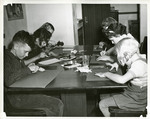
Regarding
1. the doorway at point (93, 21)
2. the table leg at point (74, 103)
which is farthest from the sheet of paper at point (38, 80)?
the doorway at point (93, 21)

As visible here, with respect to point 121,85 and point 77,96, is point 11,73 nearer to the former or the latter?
point 77,96

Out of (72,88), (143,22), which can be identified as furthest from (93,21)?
(72,88)

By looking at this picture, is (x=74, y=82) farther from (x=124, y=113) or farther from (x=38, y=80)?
(x=124, y=113)

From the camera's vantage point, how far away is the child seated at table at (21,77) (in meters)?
1.73

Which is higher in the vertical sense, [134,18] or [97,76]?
[134,18]

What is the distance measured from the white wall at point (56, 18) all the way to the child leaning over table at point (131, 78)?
2736 mm

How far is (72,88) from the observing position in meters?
1.50

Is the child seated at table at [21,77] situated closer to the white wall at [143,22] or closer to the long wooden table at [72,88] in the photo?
the long wooden table at [72,88]

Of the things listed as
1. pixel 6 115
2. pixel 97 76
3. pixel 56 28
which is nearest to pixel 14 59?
pixel 6 115

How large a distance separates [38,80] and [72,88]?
349mm

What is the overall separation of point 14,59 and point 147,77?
1.15m

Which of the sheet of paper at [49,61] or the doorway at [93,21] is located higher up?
the doorway at [93,21]

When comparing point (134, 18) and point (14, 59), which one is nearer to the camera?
point (14, 59)

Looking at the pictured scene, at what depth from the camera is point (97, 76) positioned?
1.72m
